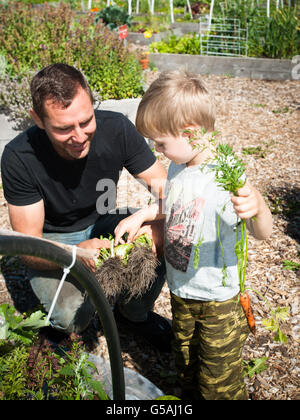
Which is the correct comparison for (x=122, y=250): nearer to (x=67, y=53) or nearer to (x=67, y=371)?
(x=67, y=371)

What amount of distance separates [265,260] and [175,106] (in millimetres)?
1935

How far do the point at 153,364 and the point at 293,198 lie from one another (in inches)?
88.0

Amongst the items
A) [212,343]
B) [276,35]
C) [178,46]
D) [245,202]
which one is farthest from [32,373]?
[178,46]

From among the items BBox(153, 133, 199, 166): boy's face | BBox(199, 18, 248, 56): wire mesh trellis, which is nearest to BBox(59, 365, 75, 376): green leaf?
BBox(153, 133, 199, 166): boy's face

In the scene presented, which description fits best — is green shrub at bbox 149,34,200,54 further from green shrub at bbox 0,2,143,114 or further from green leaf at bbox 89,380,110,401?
green leaf at bbox 89,380,110,401

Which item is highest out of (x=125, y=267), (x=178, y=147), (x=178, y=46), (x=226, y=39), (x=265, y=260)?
(x=226, y=39)

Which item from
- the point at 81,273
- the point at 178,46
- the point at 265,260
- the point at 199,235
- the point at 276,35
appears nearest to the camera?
the point at 81,273

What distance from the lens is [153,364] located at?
228cm

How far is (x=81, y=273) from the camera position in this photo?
104cm

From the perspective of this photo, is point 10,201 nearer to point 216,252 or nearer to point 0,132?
point 216,252

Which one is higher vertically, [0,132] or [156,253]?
[0,132]

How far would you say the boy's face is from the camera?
1480 mm

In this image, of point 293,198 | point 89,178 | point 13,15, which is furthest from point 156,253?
point 13,15

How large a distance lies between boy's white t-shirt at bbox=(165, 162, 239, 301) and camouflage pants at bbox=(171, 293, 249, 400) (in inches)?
3.3
